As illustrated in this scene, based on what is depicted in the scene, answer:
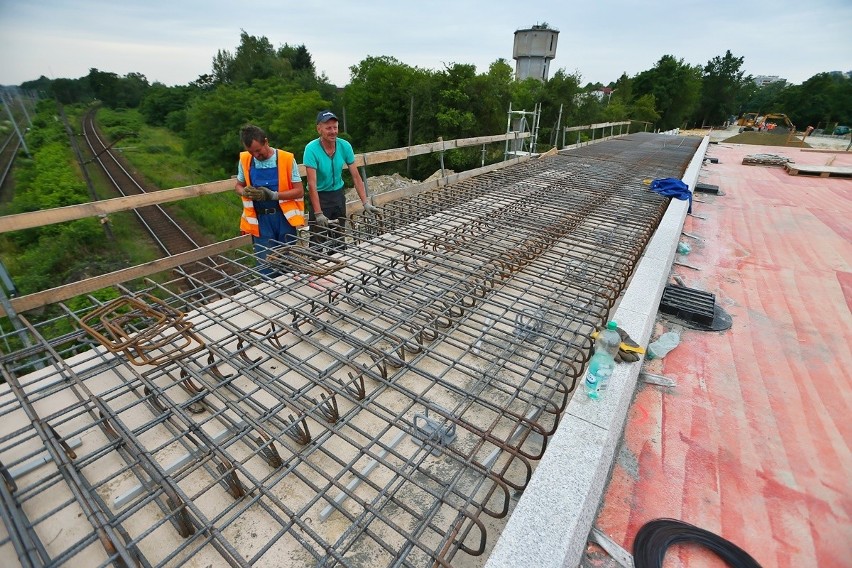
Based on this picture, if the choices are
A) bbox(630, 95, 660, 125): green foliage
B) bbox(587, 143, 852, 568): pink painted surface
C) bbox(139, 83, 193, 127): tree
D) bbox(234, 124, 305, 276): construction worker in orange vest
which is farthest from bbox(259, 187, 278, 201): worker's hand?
bbox(139, 83, 193, 127): tree

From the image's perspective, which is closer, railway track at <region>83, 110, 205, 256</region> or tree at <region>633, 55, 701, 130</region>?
railway track at <region>83, 110, 205, 256</region>

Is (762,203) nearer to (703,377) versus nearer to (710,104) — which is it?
(703,377)

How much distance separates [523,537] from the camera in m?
1.64

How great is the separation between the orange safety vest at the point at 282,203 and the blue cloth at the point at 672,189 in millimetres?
6854

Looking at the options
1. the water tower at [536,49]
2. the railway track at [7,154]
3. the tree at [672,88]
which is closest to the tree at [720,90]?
the tree at [672,88]

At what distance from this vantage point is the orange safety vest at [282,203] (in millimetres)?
4297

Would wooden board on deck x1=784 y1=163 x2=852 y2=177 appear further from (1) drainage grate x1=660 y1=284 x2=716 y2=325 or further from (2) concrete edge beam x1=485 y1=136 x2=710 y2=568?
(2) concrete edge beam x1=485 y1=136 x2=710 y2=568

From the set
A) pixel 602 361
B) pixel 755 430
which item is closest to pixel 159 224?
pixel 602 361

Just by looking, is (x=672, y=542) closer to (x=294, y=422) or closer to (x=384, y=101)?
(x=294, y=422)

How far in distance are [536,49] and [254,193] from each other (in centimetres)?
5223

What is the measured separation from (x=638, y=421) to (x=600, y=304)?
3.37 ft

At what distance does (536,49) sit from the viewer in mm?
45875

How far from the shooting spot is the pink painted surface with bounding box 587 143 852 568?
2.21 meters

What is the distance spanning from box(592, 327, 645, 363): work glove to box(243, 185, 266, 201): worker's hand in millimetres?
3689
